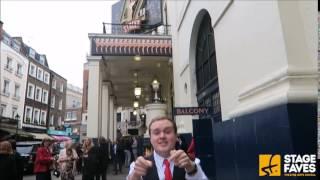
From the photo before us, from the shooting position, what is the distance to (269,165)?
502 cm

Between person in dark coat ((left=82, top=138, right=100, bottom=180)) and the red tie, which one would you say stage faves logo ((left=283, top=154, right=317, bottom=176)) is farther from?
person in dark coat ((left=82, top=138, right=100, bottom=180))

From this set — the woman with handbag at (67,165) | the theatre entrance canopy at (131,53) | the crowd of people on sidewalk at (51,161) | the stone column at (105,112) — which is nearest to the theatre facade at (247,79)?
the crowd of people on sidewalk at (51,161)

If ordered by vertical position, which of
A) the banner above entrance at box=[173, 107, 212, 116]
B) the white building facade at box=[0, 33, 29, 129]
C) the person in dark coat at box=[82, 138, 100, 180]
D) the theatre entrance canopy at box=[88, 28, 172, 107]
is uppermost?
the white building facade at box=[0, 33, 29, 129]

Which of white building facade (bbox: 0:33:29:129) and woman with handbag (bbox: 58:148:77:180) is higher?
white building facade (bbox: 0:33:29:129)

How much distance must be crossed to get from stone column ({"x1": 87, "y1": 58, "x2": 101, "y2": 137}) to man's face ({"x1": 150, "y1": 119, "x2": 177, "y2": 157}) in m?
14.4

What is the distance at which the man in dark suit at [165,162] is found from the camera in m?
2.14

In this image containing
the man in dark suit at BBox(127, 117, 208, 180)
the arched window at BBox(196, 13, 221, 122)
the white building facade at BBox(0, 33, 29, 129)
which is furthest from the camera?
the white building facade at BBox(0, 33, 29, 129)

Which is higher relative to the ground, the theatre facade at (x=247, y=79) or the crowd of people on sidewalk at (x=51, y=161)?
the theatre facade at (x=247, y=79)

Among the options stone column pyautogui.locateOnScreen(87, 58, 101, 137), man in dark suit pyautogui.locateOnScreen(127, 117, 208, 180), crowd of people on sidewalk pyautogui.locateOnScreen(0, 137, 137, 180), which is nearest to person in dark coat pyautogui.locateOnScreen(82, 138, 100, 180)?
crowd of people on sidewalk pyautogui.locateOnScreen(0, 137, 137, 180)

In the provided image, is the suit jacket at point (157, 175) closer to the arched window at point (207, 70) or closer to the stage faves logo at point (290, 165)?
the stage faves logo at point (290, 165)

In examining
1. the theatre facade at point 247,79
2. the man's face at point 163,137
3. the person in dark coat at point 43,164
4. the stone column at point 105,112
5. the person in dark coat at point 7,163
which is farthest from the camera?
the stone column at point 105,112

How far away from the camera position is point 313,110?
178 inches

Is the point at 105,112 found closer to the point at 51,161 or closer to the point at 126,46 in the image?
the point at 126,46

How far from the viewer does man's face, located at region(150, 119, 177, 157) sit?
88.7 inches
